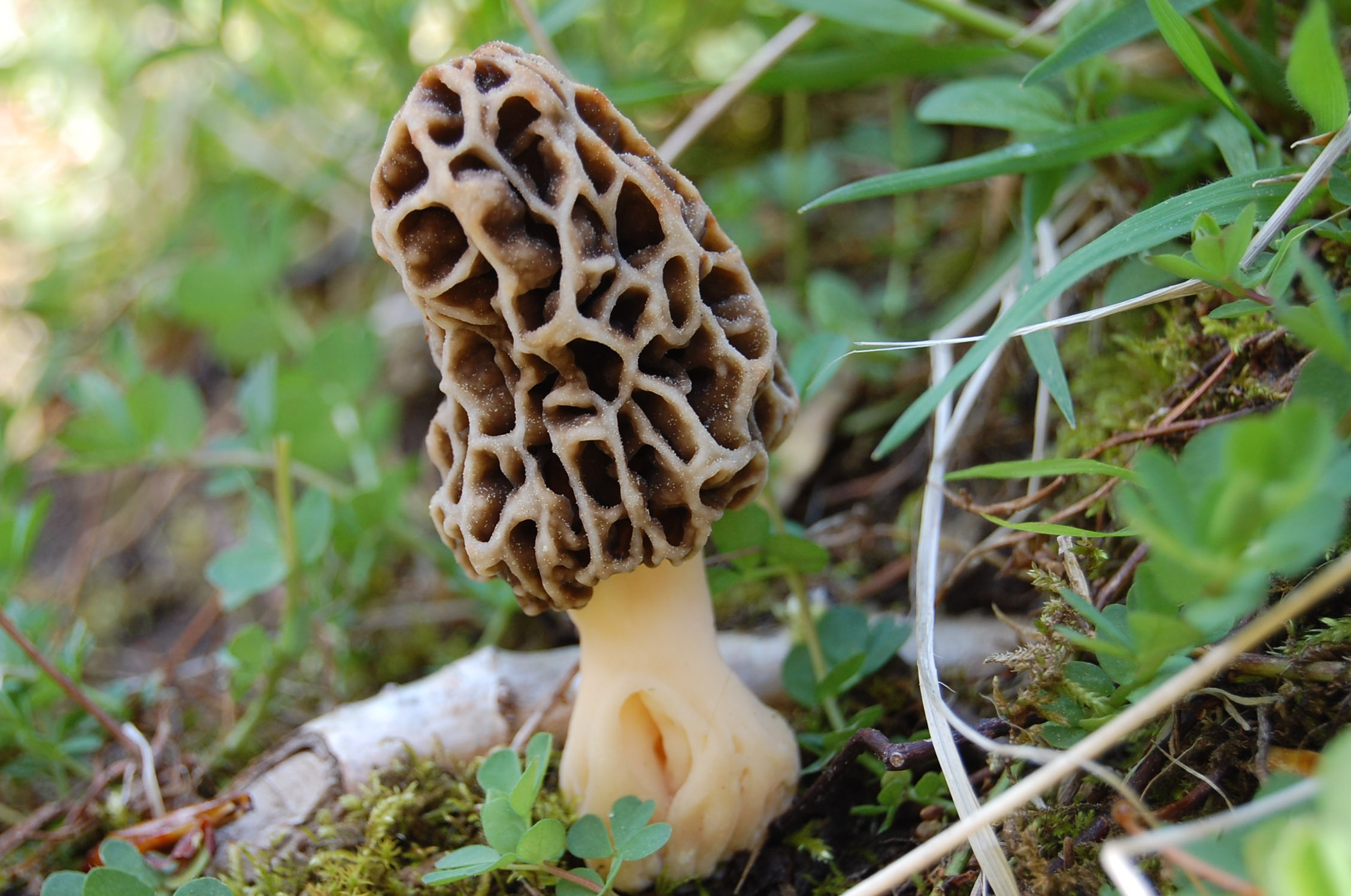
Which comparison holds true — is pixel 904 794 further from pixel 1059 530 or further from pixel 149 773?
pixel 149 773

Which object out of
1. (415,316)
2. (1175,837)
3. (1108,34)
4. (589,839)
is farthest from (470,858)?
(415,316)

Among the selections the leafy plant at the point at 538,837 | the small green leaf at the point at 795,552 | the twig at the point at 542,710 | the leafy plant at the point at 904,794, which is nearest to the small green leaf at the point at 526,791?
the leafy plant at the point at 538,837

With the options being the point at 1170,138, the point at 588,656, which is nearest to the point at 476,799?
the point at 588,656

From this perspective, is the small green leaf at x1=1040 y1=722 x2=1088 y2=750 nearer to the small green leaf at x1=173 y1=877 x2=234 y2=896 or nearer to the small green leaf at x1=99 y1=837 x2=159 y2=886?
the small green leaf at x1=173 y1=877 x2=234 y2=896

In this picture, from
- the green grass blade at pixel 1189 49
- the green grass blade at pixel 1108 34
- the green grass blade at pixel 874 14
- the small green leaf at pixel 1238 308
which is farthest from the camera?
the green grass blade at pixel 874 14

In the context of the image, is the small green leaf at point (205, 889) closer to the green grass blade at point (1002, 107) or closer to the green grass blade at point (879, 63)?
the green grass blade at point (1002, 107)

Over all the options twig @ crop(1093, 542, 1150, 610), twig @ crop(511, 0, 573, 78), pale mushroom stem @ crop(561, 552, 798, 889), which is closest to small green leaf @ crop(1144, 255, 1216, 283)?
twig @ crop(1093, 542, 1150, 610)

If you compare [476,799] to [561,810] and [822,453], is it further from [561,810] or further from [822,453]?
[822,453]
